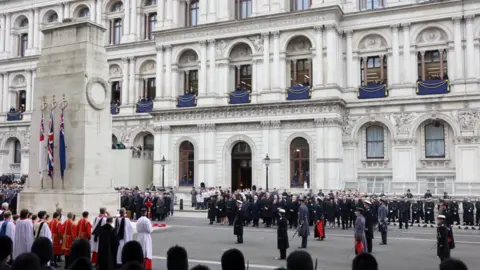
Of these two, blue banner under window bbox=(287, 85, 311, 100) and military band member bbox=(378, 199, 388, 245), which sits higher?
blue banner under window bbox=(287, 85, 311, 100)

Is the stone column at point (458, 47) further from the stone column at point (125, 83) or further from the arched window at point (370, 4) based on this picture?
the stone column at point (125, 83)

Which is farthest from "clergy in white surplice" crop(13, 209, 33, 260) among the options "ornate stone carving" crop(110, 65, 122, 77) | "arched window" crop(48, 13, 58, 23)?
"arched window" crop(48, 13, 58, 23)

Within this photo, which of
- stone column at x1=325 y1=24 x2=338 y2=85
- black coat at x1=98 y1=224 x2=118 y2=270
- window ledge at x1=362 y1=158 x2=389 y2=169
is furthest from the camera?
window ledge at x1=362 y1=158 x2=389 y2=169

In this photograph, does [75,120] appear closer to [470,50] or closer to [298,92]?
[298,92]

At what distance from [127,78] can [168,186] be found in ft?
44.0

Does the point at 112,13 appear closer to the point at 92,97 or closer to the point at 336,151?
the point at 336,151

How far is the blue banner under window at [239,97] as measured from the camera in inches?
1590

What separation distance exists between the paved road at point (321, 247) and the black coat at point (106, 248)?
1.55 metres

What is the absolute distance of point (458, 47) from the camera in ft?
119

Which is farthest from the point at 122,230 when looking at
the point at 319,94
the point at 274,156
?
the point at 319,94

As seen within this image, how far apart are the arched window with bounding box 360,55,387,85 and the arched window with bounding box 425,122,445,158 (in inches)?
205

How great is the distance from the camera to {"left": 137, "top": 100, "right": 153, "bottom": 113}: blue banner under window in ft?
154

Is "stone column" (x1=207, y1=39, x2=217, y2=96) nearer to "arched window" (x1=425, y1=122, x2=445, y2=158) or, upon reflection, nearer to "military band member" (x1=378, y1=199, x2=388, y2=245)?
"arched window" (x1=425, y1=122, x2=445, y2=158)

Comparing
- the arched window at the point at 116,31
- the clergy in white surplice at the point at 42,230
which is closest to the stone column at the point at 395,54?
the arched window at the point at 116,31
